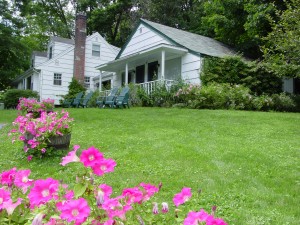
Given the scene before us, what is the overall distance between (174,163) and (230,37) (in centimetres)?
1962

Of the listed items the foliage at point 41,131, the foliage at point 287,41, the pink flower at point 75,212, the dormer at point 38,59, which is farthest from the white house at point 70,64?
the pink flower at point 75,212

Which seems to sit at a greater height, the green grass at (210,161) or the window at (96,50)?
the window at (96,50)

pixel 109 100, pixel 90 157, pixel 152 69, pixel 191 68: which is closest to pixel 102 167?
pixel 90 157

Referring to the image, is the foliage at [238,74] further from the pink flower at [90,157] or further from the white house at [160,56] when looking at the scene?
the pink flower at [90,157]

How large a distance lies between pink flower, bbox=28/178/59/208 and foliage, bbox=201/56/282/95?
1438cm

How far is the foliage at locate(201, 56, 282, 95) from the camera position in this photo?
51.4 feet

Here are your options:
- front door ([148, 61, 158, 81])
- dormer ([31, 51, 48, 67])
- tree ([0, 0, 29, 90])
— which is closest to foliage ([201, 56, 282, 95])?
front door ([148, 61, 158, 81])

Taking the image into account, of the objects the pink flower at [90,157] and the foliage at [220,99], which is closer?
the pink flower at [90,157]

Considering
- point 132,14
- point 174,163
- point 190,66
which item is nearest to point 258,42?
point 190,66

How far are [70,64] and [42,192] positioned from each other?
943 inches

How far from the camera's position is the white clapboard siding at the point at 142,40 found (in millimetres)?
18747

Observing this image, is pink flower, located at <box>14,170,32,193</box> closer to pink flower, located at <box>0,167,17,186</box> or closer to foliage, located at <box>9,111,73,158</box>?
pink flower, located at <box>0,167,17,186</box>

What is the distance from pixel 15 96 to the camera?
21.6 metres

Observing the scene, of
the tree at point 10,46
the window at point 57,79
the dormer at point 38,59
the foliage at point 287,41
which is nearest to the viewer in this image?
the foliage at point 287,41
